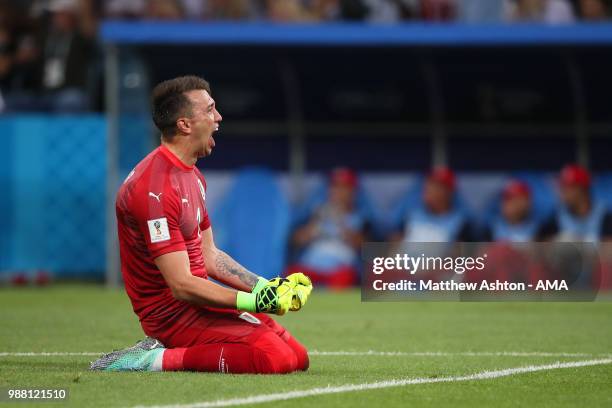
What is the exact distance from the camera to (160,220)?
7.43m

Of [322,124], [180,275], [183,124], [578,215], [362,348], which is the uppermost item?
[183,124]

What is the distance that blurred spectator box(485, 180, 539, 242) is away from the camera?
16578mm

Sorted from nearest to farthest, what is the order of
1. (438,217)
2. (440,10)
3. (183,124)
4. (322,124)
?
(183,124), (438,217), (440,10), (322,124)

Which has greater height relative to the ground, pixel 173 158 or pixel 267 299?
pixel 173 158

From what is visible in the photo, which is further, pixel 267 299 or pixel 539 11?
pixel 539 11

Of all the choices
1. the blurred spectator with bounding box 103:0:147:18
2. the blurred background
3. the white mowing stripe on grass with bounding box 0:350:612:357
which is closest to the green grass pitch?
the white mowing stripe on grass with bounding box 0:350:612:357

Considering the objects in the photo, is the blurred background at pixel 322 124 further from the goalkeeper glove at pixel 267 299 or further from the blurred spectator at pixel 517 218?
the goalkeeper glove at pixel 267 299

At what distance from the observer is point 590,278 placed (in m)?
10.2

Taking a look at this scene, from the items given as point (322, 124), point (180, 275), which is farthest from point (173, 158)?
point (322, 124)

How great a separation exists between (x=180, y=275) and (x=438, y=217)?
974cm

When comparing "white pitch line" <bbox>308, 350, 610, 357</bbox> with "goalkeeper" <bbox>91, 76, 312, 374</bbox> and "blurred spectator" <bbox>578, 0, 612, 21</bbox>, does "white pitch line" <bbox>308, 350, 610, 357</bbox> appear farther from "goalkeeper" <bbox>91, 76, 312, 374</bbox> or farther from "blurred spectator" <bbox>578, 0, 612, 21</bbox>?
"blurred spectator" <bbox>578, 0, 612, 21</bbox>

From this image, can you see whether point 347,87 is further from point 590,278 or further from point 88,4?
point 590,278

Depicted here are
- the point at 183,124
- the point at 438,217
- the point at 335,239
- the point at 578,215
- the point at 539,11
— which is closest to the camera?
the point at 183,124

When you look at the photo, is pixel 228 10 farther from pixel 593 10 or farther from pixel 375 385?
pixel 375 385
